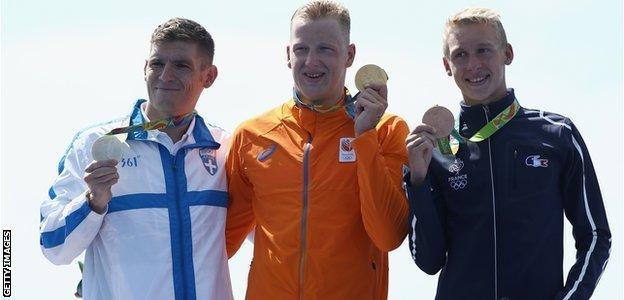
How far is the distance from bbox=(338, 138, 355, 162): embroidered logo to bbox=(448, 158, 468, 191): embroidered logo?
31.1 inches

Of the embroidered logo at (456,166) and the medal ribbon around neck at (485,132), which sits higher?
the medal ribbon around neck at (485,132)

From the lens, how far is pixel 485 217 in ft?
17.8

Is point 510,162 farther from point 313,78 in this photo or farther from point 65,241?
point 65,241

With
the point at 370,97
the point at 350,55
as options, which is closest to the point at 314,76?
the point at 350,55

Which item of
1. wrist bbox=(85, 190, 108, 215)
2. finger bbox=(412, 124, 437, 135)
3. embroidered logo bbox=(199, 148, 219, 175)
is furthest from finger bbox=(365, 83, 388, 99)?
wrist bbox=(85, 190, 108, 215)

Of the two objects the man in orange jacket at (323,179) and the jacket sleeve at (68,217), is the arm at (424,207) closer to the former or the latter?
the man in orange jacket at (323,179)

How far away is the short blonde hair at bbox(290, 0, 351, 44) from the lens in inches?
242

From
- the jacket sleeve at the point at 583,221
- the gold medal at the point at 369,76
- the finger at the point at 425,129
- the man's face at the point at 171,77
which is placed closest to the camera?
the jacket sleeve at the point at 583,221

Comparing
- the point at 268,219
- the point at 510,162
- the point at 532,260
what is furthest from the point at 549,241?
the point at 268,219

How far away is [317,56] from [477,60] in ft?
4.05

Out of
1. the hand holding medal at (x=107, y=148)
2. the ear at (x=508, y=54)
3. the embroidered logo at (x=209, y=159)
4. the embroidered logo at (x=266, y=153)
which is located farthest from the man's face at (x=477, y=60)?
the hand holding medal at (x=107, y=148)

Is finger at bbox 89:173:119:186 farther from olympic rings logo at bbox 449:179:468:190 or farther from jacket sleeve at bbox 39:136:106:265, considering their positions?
olympic rings logo at bbox 449:179:468:190

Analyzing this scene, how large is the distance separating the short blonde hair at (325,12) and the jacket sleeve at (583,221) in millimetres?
1947

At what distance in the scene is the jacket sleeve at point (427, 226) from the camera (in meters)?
5.34
